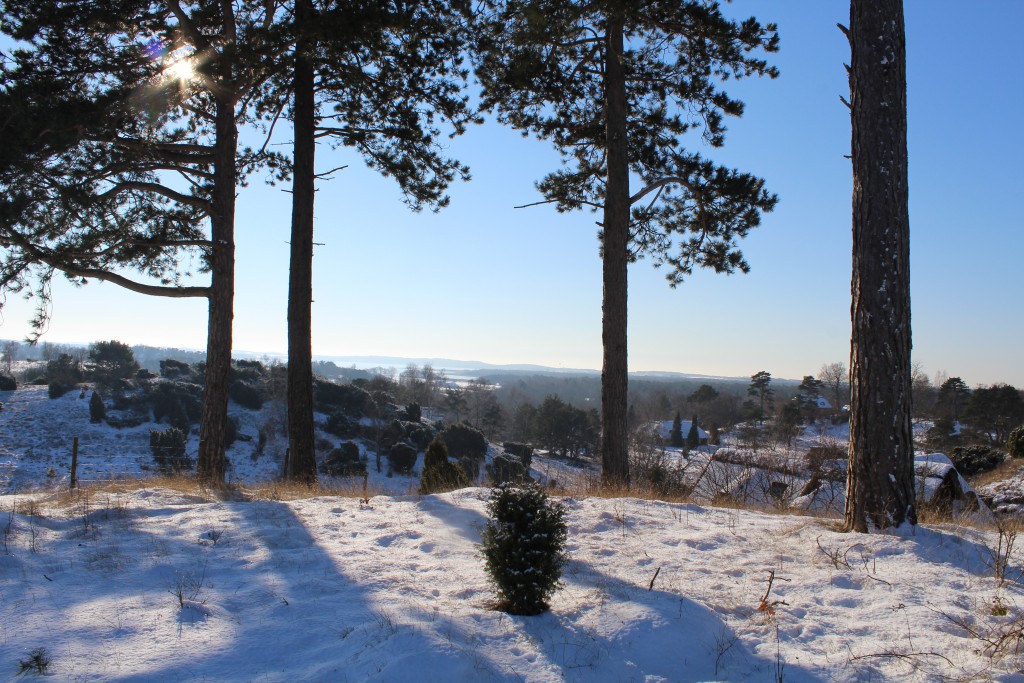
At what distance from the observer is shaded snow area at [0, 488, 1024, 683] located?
2957mm

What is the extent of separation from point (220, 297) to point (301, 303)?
1.21 meters

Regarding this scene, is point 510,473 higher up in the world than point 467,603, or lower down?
higher up

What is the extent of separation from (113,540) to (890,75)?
7.61m

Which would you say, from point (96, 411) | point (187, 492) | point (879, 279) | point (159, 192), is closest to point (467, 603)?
point (879, 279)

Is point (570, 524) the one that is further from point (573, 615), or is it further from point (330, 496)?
point (330, 496)

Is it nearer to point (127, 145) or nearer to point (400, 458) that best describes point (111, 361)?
point (400, 458)

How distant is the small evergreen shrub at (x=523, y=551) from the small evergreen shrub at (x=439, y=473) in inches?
194

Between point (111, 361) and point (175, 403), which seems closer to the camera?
point (175, 403)

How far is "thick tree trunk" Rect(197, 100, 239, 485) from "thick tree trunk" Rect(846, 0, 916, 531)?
28.1 feet

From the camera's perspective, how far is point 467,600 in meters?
3.89

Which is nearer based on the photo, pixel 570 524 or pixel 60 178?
pixel 570 524

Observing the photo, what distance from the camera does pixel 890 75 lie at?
5332 millimetres

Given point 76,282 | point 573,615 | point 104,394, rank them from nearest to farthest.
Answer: point 573,615, point 76,282, point 104,394

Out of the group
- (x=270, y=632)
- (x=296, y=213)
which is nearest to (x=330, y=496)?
(x=270, y=632)
